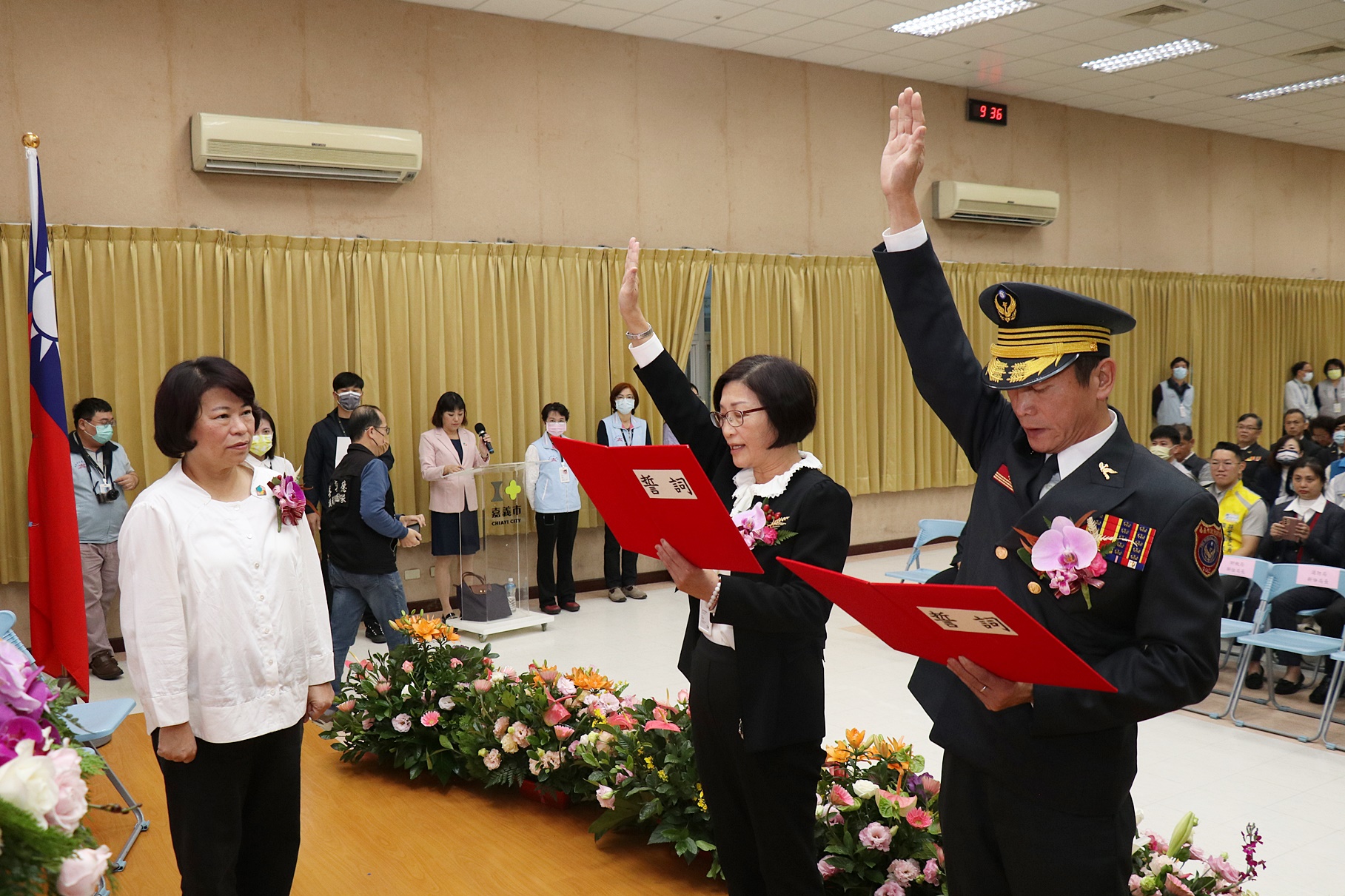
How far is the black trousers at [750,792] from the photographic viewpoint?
8.23 feet

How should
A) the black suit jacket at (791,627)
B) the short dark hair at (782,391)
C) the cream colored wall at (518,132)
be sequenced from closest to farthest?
the black suit jacket at (791,627), the short dark hair at (782,391), the cream colored wall at (518,132)

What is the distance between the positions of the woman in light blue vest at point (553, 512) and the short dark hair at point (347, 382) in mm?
1384

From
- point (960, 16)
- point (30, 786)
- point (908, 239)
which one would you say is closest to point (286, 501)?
point (30, 786)

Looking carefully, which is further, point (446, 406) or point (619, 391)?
point (619, 391)

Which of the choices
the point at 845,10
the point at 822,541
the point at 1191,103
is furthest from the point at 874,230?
the point at 822,541

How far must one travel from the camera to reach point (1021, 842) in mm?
1864

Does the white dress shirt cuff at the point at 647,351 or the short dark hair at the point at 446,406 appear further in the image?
the short dark hair at the point at 446,406

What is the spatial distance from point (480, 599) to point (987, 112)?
7753 mm

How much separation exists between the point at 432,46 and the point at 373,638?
4586 millimetres

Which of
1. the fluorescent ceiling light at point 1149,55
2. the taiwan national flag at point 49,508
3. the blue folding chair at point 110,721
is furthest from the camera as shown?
the fluorescent ceiling light at point 1149,55

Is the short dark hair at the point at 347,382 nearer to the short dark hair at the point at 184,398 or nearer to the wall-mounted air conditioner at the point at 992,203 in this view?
the short dark hair at the point at 184,398

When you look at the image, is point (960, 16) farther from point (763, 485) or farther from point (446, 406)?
point (763, 485)

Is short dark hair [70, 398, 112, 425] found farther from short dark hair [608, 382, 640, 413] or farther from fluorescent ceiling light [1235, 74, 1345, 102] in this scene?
fluorescent ceiling light [1235, 74, 1345, 102]

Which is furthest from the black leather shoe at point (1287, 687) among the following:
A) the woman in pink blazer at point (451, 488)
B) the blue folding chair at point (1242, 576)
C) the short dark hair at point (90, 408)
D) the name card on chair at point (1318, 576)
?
the short dark hair at point (90, 408)
